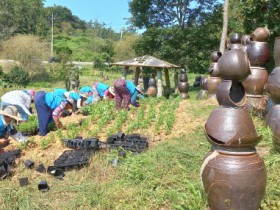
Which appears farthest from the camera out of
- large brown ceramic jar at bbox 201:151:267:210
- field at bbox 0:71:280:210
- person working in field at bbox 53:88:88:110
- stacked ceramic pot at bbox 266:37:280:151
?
person working in field at bbox 53:88:88:110

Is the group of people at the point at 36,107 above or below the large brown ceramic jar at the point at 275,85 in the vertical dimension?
below

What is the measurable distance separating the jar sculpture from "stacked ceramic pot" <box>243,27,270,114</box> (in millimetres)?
4595

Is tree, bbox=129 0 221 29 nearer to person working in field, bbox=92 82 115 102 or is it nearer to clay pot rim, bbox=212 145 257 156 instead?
person working in field, bbox=92 82 115 102

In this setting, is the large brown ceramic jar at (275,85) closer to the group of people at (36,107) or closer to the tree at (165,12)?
the group of people at (36,107)

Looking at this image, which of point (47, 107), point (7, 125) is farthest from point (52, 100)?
point (7, 125)

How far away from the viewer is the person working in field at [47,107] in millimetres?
7555

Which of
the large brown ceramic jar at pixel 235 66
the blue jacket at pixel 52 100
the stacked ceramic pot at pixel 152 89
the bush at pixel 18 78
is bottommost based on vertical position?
the bush at pixel 18 78

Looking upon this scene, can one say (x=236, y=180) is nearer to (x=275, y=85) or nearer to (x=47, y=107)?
(x=275, y=85)

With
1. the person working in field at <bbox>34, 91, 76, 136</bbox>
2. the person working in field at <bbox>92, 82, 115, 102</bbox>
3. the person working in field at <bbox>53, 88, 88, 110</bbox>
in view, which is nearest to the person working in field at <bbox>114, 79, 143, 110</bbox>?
the person working in field at <bbox>53, 88, 88, 110</bbox>

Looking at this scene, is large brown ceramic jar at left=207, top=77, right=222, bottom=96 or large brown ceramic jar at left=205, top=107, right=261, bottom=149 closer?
large brown ceramic jar at left=205, top=107, right=261, bottom=149

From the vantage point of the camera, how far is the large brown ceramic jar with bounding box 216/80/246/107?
10.5ft

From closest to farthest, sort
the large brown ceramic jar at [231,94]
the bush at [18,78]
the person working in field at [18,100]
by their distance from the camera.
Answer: the large brown ceramic jar at [231,94] < the person working in field at [18,100] < the bush at [18,78]

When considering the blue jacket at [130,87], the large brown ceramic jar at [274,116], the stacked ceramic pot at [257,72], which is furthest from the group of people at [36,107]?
the large brown ceramic jar at [274,116]

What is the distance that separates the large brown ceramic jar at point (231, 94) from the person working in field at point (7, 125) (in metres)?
4.10
